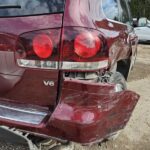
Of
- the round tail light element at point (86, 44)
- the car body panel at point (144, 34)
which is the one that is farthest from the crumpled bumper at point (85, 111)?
the car body panel at point (144, 34)

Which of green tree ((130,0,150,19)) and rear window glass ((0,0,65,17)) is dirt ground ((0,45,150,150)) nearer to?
rear window glass ((0,0,65,17))

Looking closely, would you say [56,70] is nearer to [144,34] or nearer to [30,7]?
[30,7]

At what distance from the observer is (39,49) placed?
8.46 ft

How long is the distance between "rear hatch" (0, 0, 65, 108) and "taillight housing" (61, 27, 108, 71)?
2.2 inches

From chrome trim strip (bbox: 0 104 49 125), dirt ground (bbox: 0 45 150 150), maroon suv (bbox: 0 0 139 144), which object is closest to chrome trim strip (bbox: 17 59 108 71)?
maroon suv (bbox: 0 0 139 144)

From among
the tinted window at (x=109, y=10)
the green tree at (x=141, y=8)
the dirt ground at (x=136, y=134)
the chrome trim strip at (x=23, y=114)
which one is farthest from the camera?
the green tree at (x=141, y=8)

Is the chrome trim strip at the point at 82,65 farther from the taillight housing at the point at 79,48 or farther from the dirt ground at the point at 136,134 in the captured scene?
the dirt ground at the point at 136,134

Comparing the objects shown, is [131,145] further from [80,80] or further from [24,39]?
[24,39]

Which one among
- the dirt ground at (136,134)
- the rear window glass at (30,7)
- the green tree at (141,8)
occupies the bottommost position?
the green tree at (141,8)

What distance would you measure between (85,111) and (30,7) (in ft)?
2.83

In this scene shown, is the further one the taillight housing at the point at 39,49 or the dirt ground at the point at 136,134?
the dirt ground at the point at 136,134

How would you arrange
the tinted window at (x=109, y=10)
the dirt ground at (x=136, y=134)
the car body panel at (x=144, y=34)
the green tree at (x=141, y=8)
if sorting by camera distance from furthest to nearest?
the green tree at (x=141, y=8)
the car body panel at (x=144, y=34)
the dirt ground at (x=136, y=134)
the tinted window at (x=109, y=10)

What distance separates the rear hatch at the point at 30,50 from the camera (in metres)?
2.58

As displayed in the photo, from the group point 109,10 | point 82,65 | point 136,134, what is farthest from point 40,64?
point 136,134
